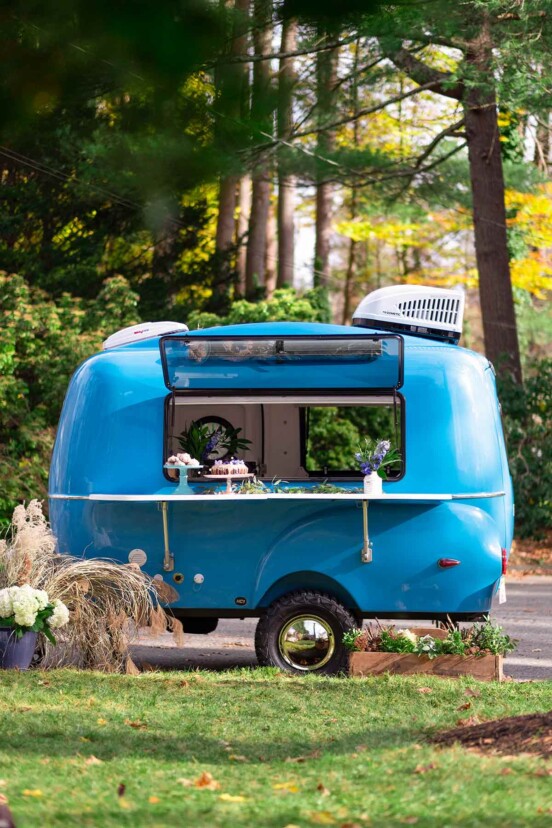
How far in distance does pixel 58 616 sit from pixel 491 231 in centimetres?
1360

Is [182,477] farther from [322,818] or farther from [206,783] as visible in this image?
[322,818]

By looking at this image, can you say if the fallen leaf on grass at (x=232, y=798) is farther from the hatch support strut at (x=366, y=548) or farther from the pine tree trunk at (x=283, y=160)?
the hatch support strut at (x=366, y=548)

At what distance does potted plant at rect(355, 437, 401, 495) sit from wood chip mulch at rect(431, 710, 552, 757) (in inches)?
102

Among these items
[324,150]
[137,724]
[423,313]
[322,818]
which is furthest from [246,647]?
[324,150]

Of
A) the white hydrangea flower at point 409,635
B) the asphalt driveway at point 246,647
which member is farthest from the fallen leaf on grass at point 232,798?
the asphalt driveway at point 246,647

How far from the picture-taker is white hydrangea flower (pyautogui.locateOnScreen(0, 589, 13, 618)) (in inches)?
355

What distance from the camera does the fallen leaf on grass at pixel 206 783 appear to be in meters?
5.77

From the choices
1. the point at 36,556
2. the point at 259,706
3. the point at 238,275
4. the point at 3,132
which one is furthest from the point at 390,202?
the point at 3,132

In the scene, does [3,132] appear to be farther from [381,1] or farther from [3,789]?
[3,789]

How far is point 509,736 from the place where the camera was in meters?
6.50

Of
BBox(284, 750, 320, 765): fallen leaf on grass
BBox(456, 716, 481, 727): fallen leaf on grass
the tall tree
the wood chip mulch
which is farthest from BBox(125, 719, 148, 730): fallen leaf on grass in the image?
the tall tree

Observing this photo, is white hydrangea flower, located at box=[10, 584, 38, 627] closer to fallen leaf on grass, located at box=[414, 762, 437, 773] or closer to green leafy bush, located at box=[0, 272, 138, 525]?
fallen leaf on grass, located at box=[414, 762, 437, 773]

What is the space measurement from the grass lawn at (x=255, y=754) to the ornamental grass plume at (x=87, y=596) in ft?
1.22

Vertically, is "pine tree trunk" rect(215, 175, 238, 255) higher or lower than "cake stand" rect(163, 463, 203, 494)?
higher
